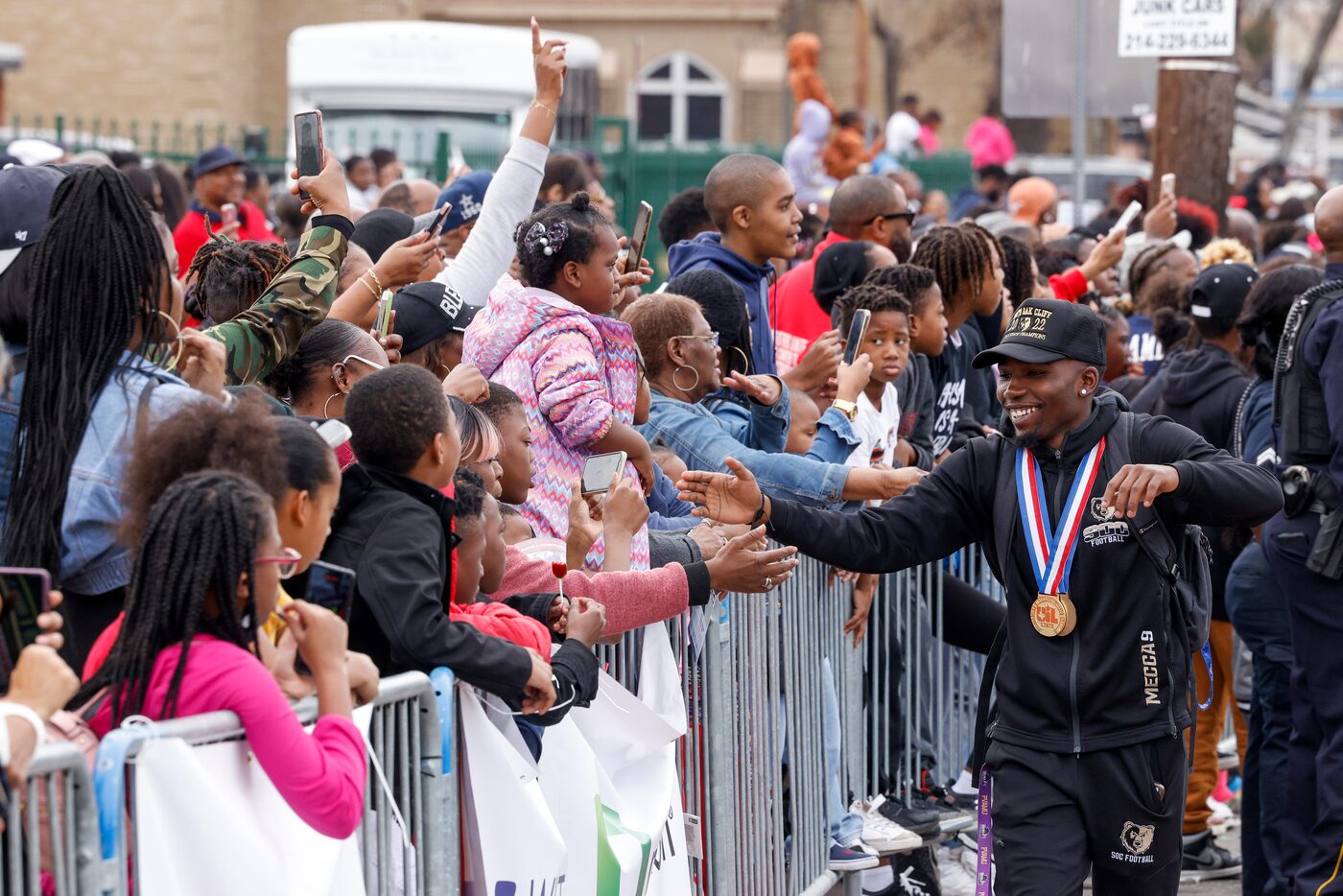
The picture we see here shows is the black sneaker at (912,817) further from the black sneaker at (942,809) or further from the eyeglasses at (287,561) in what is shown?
the eyeglasses at (287,561)

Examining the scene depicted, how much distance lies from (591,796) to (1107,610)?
1.60m

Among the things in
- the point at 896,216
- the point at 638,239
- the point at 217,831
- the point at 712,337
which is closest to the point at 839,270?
the point at 638,239

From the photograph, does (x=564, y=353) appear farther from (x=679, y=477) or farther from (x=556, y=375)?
(x=679, y=477)

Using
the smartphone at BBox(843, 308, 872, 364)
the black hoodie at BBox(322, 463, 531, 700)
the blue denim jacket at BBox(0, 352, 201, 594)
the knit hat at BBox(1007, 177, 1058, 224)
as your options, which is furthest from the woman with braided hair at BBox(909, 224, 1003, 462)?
the knit hat at BBox(1007, 177, 1058, 224)

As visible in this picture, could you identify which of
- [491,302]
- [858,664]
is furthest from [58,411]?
[858,664]

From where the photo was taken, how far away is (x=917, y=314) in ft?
23.1

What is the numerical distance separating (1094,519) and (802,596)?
1.11m

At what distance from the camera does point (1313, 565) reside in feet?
20.7

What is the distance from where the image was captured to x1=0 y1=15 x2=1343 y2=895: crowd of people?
3438mm

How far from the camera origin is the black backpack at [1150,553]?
16.6 ft

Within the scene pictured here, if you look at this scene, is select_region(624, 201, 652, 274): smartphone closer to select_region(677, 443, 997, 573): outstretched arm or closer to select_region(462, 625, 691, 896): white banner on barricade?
select_region(677, 443, 997, 573): outstretched arm

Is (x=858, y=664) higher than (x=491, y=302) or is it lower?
lower

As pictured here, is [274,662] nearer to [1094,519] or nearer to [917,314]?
[1094,519]

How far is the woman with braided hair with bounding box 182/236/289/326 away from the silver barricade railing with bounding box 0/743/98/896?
8.20 ft
